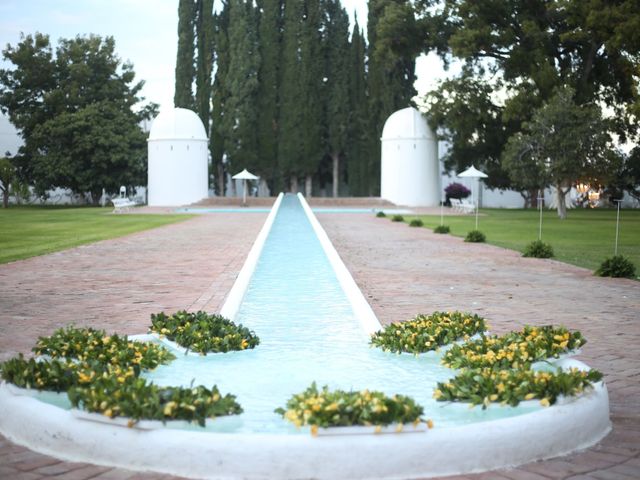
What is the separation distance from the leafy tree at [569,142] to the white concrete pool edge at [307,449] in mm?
27336

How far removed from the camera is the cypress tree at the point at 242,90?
1882 inches

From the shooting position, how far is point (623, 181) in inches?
1746

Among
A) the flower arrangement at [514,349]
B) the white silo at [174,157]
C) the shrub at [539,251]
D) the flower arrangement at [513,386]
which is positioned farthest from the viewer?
the white silo at [174,157]

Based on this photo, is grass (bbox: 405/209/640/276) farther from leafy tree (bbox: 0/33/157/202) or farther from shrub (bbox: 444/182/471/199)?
leafy tree (bbox: 0/33/157/202)

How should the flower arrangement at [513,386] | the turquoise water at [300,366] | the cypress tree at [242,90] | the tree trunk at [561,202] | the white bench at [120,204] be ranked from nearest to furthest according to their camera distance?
1. the flower arrangement at [513,386]
2. the turquoise water at [300,366]
3. the tree trunk at [561,202]
4. the white bench at [120,204]
5. the cypress tree at [242,90]

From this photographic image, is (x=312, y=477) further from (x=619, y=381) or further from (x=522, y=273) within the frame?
(x=522, y=273)

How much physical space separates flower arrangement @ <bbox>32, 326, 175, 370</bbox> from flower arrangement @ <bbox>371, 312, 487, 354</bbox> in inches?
78.5

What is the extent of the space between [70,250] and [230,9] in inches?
1388

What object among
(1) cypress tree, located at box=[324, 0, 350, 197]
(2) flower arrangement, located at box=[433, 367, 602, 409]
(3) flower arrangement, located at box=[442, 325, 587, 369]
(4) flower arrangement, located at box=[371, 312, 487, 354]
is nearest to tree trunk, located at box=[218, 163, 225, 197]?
(1) cypress tree, located at box=[324, 0, 350, 197]

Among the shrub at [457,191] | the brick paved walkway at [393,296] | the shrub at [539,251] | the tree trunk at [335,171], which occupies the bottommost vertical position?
the brick paved walkway at [393,296]

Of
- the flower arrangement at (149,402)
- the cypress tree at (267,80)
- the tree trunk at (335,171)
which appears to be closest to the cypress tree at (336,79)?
the tree trunk at (335,171)

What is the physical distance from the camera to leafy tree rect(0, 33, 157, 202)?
1750 inches

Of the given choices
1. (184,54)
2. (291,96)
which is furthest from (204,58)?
(291,96)

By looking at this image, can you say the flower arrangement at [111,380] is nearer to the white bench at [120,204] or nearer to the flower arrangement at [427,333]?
the flower arrangement at [427,333]
